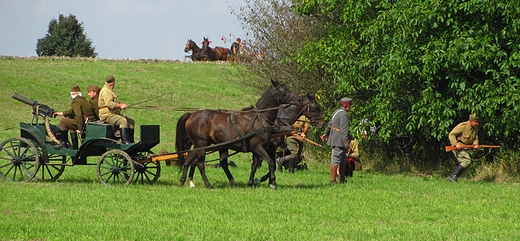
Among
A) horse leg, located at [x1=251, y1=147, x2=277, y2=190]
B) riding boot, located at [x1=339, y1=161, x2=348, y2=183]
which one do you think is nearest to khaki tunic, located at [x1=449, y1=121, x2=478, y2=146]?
riding boot, located at [x1=339, y1=161, x2=348, y2=183]

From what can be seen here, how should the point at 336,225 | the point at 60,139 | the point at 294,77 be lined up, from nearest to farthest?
the point at 336,225 < the point at 60,139 < the point at 294,77

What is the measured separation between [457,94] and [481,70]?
787 millimetres

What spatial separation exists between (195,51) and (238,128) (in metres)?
44.8

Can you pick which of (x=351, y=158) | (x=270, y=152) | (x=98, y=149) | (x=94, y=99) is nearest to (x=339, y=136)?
(x=270, y=152)

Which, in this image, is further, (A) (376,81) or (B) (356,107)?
(B) (356,107)

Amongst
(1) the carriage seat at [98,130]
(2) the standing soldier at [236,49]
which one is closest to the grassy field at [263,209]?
(1) the carriage seat at [98,130]

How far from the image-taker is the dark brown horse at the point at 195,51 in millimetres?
60531

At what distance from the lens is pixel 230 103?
145ft

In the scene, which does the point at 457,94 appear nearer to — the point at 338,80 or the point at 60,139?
the point at 338,80

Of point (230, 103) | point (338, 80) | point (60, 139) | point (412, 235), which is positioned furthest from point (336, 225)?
point (230, 103)

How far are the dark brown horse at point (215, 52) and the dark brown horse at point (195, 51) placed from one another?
0.96ft

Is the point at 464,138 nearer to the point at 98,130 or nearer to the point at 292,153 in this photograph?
the point at 292,153

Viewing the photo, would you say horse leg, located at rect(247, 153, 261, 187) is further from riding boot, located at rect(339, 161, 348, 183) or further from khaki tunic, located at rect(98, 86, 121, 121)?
khaki tunic, located at rect(98, 86, 121, 121)

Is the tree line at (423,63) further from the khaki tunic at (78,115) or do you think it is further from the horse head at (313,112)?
the khaki tunic at (78,115)
